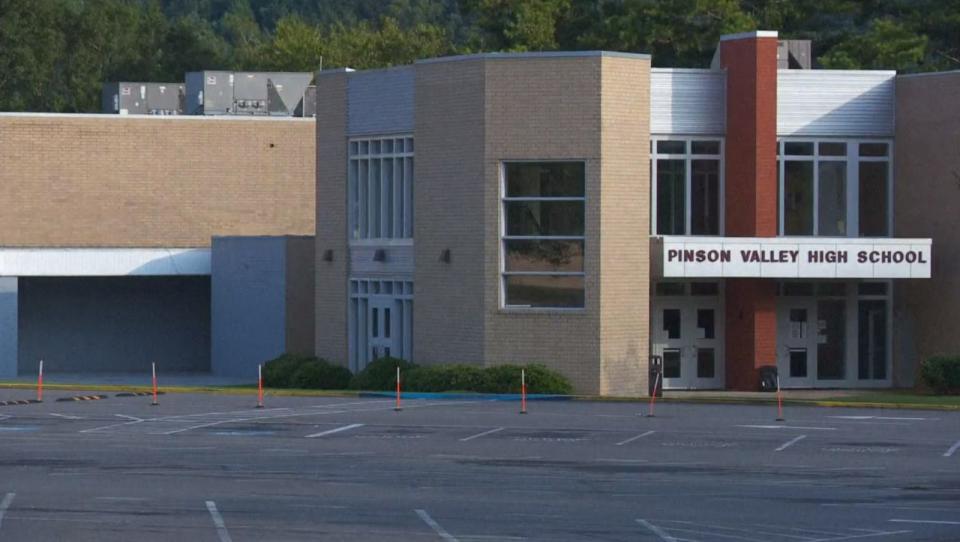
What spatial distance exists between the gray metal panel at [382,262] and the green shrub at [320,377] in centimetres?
254

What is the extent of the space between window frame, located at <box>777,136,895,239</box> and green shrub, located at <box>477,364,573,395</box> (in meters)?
7.92

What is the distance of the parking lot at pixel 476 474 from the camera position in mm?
18656

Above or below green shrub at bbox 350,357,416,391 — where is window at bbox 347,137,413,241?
above

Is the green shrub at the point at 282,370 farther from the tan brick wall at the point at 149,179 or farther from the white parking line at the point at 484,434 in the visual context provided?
the white parking line at the point at 484,434

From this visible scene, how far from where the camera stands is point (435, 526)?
18688mm

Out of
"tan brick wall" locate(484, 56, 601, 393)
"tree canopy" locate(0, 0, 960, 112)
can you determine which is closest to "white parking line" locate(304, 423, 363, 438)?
"tan brick wall" locate(484, 56, 601, 393)

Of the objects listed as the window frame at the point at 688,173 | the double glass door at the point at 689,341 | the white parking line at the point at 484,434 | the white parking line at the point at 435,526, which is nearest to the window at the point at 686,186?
the window frame at the point at 688,173

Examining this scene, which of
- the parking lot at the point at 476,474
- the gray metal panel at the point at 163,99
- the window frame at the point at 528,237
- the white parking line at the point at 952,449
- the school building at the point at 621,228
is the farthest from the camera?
the gray metal panel at the point at 163,99

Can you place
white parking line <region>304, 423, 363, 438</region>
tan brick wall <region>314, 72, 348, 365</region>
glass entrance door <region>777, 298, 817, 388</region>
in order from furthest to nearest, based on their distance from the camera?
tan brick wall <region>314, 72, 348, 365</region>
glass entrance door <region>777, 298, 817, 388</region>
white parking line <region>304, 423, 363, 438</region>

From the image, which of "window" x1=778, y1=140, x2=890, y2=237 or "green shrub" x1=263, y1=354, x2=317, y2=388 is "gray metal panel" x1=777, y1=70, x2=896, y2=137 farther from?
"green shrub" x1=263, y1=354, x2=317, y2=388

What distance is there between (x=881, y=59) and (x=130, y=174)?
25171mm

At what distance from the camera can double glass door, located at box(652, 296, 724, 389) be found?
43.1 m

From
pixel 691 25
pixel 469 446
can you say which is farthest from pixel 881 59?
pixel 469 446

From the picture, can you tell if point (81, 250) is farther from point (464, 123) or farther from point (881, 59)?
point (881, 59)
